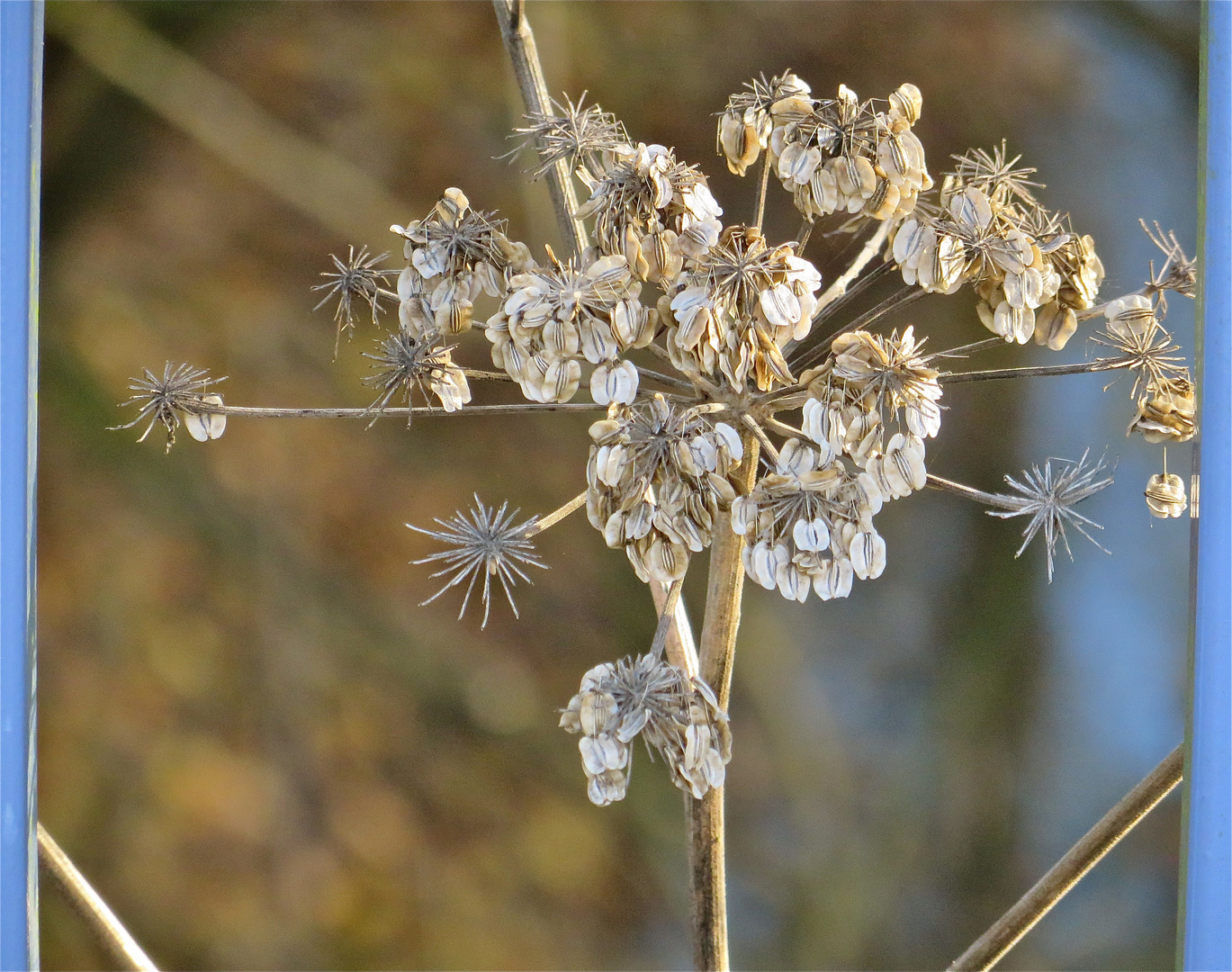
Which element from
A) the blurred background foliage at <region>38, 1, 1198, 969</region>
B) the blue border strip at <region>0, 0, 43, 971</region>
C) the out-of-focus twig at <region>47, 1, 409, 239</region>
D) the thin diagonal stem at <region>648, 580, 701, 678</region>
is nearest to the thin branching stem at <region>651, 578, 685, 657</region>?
the thin diagonal stem at <region>648, 580, 701, 678</region>

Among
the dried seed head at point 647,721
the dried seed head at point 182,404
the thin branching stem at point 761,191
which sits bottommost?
the dried seed head at point 647,721

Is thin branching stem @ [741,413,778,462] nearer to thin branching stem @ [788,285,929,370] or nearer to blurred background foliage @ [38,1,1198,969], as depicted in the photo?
thin branching stem @ [788,285,929,370]

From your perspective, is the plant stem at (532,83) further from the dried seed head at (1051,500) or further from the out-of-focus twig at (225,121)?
the out-of-focus twig at (225,121)

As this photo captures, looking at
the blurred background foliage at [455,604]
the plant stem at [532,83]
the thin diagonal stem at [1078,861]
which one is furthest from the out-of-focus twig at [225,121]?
the thin diagonal stem at [1078,861]

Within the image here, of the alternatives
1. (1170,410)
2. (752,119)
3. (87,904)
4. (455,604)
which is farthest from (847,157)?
(455,604)

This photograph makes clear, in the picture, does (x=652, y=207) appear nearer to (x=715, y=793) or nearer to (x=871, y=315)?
(x=871, y=315)
